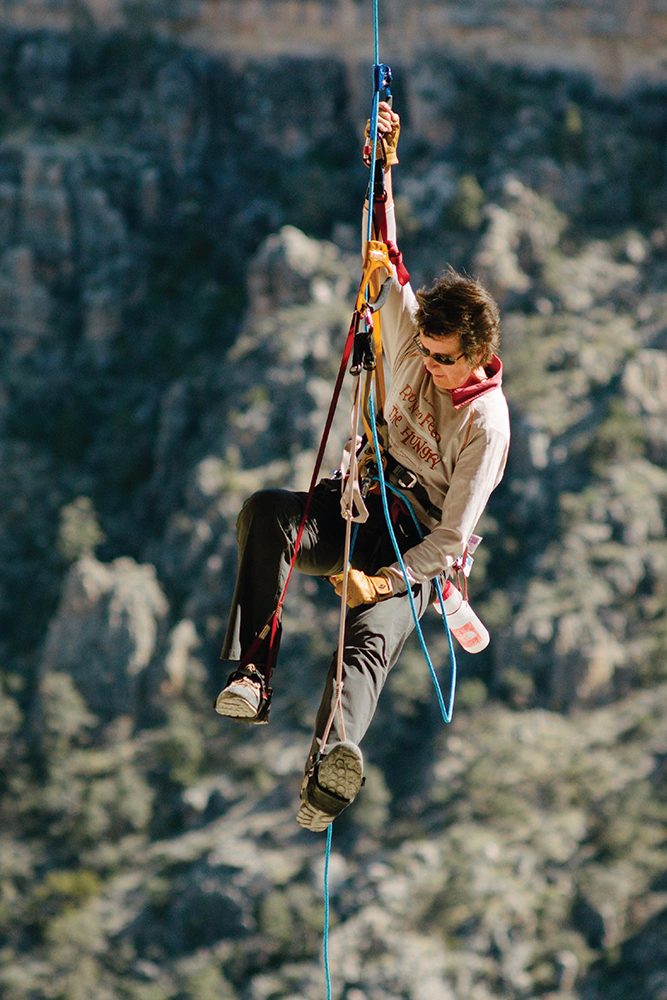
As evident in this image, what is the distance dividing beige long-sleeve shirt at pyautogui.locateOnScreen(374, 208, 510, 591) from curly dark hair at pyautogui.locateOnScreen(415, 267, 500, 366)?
0.19m

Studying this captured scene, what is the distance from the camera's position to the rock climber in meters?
5.19

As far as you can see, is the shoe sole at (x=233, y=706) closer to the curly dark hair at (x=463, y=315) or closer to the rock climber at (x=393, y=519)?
the rock climber at (x=393, y=519)

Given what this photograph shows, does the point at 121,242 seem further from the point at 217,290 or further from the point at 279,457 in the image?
the point at 279,457

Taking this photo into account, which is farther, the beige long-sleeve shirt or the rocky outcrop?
the rocky outcrop

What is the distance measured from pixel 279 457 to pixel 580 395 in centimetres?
944

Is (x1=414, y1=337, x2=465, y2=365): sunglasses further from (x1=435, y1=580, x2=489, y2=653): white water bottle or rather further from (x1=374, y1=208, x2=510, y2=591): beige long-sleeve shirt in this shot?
(x1=435, y1=580, x2=489, y2=653): white water bottle

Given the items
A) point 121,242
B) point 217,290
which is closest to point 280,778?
point 217,290

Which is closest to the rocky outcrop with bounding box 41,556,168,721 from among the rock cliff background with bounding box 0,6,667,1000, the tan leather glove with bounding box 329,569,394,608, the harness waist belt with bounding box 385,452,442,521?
the rock cliff background with bounding box 0,6,667,1000

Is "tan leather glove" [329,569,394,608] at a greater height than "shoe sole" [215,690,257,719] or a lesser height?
greater

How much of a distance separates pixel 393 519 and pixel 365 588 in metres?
0.54

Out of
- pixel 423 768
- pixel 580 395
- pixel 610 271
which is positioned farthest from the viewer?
pixel 610 271

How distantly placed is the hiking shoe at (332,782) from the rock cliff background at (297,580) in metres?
26.4

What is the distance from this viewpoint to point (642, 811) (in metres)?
32.0

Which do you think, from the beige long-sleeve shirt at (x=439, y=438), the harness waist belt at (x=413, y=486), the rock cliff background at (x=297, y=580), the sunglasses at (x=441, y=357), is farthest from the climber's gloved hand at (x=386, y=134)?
the rock cliff background at (x=297, y=580)
